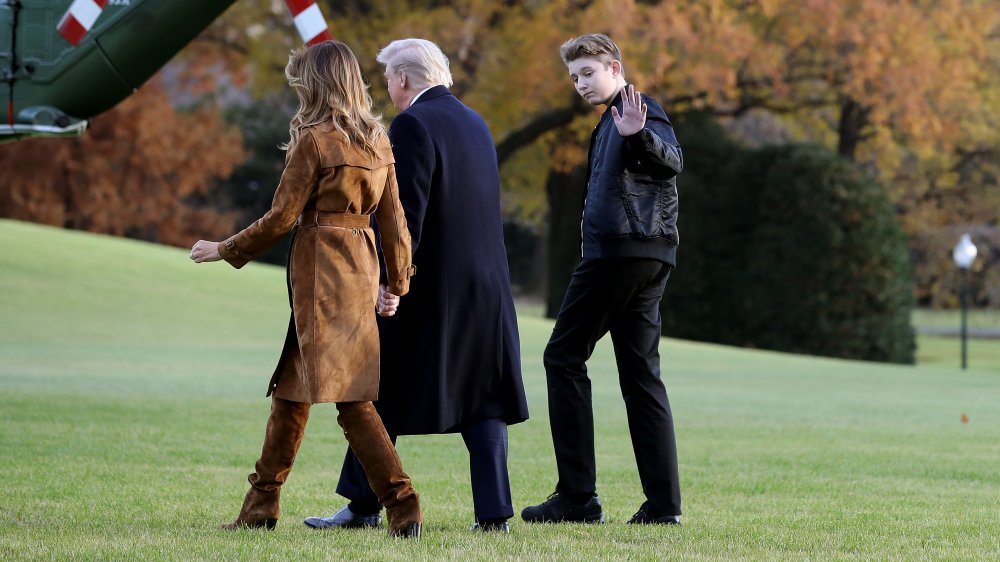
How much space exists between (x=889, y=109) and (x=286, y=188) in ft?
77.5

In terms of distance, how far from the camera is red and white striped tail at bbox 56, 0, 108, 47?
10.2m

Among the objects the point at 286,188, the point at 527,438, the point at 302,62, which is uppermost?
the point at 302,62

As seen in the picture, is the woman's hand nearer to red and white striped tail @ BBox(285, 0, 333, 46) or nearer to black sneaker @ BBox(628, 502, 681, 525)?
black sneaker @ BBox(628, 502, 681, 525)

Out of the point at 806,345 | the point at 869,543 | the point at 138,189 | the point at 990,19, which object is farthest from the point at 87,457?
the point at 138,189

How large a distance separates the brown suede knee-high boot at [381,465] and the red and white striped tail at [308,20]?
6638mm

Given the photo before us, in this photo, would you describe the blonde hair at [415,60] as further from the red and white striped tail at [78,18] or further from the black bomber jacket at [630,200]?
the red and white striped tail at [78,18]

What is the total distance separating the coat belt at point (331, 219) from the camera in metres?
4.85

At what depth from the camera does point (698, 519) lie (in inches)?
225

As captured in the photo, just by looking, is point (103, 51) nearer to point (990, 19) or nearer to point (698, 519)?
point (698, 519)

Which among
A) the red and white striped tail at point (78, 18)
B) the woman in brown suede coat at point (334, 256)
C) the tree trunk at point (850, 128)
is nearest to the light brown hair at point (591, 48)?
the woman in brown suede coat at point (334, 256)

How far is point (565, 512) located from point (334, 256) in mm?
1506

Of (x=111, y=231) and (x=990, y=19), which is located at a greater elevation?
(x=990, y=19)

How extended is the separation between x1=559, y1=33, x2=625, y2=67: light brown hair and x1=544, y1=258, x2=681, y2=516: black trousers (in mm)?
800

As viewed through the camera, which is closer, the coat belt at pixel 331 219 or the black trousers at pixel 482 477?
the coat belt at pixel 331 219
